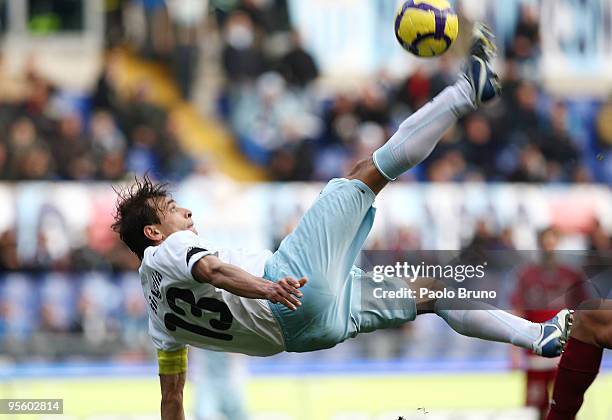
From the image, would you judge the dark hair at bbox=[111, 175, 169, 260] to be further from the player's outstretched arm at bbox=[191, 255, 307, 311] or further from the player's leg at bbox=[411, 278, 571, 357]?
the player's leg at bbox=[411, 278, 571, 357]

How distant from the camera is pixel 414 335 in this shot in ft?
36.1

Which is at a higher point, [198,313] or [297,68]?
[297,68]

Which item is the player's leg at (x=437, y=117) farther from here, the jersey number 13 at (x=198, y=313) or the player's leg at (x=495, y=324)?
the jersey number 13 at (x=198, y=313)

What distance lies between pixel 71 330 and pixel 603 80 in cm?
805

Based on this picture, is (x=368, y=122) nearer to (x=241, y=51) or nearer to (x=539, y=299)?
(x=241, y=51)

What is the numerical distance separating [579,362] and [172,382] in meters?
2.09

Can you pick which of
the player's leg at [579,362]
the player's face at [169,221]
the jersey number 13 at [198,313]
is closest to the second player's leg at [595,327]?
the player's leg at [579,362]

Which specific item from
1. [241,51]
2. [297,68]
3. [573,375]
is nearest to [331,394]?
[573,375]

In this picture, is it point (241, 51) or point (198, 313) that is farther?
point (241, 51)

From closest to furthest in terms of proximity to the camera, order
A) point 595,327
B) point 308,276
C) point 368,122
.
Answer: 1. point 308,276
2. point 595,327
3. point 368,122

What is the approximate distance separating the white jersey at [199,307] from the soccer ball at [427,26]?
4.55 feet

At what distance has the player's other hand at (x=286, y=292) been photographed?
5.47m

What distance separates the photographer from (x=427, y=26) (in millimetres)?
6359

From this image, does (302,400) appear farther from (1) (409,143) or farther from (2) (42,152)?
(2) (42,152)
